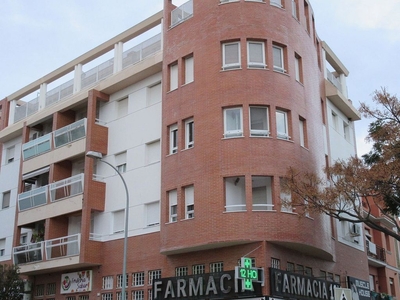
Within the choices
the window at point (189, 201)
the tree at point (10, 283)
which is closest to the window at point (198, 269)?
the window at point (189, 201)

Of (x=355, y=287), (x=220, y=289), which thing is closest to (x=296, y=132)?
(x=220, y=289)

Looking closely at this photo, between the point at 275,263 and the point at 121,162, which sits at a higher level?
the point at 121,162

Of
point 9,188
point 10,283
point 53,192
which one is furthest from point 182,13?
point 9,188

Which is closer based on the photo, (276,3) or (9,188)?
(276,3)

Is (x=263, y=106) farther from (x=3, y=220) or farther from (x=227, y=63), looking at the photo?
(x=3, y=220)

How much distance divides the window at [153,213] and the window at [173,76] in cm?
536

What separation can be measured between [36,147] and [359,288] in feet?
63.0

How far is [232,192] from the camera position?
2438 cm

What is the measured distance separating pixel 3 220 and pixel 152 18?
15.7 meters

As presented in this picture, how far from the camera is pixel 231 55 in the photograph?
85.7 ft

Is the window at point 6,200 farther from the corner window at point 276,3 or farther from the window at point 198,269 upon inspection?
the corner window at point 276,3

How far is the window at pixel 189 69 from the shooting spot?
26953 mm

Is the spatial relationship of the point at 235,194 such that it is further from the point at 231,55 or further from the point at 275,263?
the point at 231,55

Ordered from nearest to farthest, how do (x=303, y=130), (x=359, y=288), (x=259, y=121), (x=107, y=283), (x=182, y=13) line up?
1. (x=259, y=121)
2. (x=303, y=130)
3. (x=182, y=13)
4. (x=107, y=283)
5. (x=359, y=288)
